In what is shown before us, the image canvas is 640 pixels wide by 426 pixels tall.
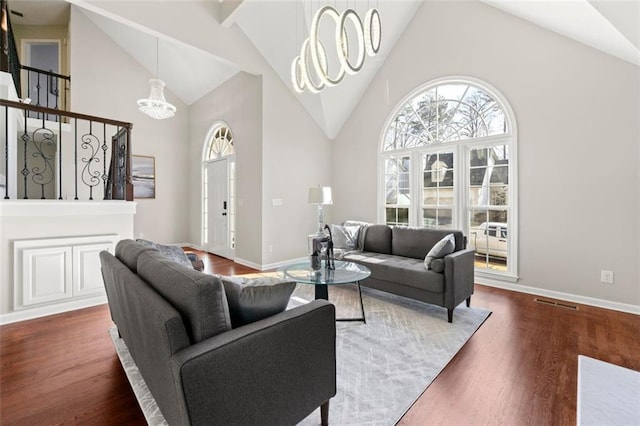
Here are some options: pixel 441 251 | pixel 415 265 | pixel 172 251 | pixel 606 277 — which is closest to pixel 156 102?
pixel 172 251

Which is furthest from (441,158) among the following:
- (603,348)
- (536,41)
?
(603,348)

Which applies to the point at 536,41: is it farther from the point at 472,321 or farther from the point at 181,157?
the point at 181,157

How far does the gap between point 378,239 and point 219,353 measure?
10.7 ft

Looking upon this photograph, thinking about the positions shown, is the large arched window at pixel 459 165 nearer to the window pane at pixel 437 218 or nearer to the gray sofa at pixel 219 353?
the window pane at pixel 437 218

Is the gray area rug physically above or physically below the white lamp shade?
below

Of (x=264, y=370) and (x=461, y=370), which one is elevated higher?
(x=264, y=370)

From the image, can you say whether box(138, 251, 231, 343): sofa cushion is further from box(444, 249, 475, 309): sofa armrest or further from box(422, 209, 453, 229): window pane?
box(422, 209, 453, 229): window pane

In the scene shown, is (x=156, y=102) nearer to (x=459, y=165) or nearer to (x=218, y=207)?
(x=218, y=207)

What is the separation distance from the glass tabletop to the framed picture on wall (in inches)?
199

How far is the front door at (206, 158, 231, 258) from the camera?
5.93 metres

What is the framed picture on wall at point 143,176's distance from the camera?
20.7ft

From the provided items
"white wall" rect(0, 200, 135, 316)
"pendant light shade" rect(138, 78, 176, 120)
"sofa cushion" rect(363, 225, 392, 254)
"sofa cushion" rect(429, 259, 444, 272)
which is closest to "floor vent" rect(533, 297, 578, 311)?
"sofa cushion" rect(429, 259, 444, 272)

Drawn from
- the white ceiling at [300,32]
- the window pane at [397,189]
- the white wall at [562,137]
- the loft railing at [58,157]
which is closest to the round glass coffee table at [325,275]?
the window pane at [397,189]

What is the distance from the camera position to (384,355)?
2.20 metres
